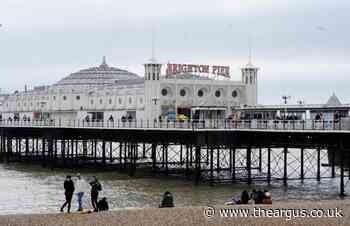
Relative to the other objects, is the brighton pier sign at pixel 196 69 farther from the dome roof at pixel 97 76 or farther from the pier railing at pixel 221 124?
the dome roof at pixel 97 76

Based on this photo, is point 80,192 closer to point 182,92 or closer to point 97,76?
point 182,92

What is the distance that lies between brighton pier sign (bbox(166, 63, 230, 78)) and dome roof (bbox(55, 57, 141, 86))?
1733 inches

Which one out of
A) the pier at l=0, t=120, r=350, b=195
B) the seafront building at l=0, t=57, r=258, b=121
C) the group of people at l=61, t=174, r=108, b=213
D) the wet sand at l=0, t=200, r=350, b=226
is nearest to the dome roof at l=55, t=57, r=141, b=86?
the seafront building at l=0, t=57, r=258, b=121

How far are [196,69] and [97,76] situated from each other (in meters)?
51.0

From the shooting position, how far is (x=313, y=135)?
45.9m

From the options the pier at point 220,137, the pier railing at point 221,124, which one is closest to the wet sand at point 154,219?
the pier railing at point 221,124

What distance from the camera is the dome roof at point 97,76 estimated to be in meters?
116

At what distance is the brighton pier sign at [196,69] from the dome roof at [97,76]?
144 ft

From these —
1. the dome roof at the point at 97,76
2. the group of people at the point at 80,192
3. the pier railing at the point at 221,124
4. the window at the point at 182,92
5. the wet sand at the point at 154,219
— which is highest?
the dome roof at the point at 97,76

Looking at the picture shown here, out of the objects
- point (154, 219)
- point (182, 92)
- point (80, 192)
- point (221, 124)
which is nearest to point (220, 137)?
point (221, 124)

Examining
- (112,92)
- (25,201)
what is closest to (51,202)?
(25,201)

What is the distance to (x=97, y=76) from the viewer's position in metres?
118

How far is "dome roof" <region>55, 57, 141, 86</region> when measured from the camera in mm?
115887

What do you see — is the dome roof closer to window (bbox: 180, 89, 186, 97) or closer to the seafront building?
the seafront building
